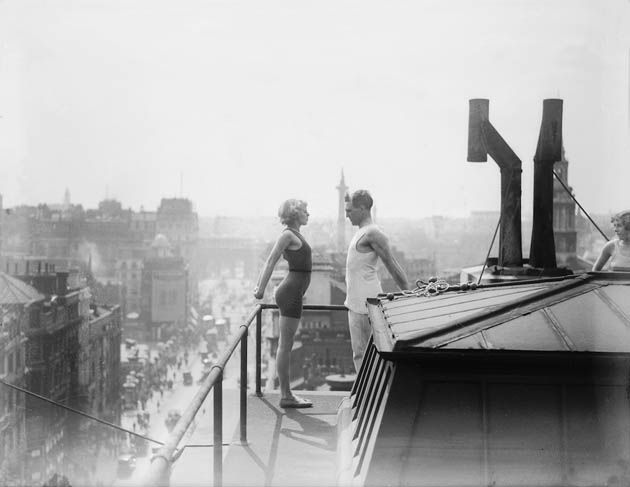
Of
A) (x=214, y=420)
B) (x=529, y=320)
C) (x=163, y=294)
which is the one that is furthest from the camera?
(x=163, y=294)

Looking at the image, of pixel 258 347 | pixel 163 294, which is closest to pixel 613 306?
pixel 258 347

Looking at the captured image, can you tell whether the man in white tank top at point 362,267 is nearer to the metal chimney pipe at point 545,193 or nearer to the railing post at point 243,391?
the railing post at point 243,391

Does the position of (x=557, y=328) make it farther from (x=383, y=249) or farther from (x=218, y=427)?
(x=383, y=249)

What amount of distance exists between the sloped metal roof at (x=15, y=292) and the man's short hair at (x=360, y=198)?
54.9 feet

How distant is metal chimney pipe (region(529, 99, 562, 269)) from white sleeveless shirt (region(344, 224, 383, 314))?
1320 millimetres

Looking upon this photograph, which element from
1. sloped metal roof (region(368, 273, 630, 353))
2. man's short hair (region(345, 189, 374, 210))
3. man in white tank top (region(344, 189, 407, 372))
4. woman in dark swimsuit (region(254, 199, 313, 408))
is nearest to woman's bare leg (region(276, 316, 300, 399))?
woman in dark swimsuit (region(254, 199, 313, 408))

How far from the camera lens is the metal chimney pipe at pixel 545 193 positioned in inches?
229

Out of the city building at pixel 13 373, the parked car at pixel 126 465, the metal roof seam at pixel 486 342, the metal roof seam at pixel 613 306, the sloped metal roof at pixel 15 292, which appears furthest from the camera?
the parked car at pixel 126 465

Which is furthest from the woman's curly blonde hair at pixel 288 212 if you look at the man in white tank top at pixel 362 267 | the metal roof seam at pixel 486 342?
the metal roof seam at pixel 486 342

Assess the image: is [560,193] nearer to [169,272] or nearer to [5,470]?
[5,470]

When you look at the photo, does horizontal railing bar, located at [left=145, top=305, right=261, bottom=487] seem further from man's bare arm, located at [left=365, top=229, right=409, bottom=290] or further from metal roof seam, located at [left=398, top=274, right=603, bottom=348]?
man's bare arm, located at [left=365, top=229, right=409, bottom=290]

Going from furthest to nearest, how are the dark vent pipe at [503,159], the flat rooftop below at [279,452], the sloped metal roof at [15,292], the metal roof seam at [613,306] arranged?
the sloped metal roof at [15,292]
the dark vent pipe at [503,159]
the flat rooftop below at [279,452]
the metal roof seam at [613,306]

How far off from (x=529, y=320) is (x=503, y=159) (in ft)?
9.44

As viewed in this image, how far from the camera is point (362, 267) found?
225 inches
